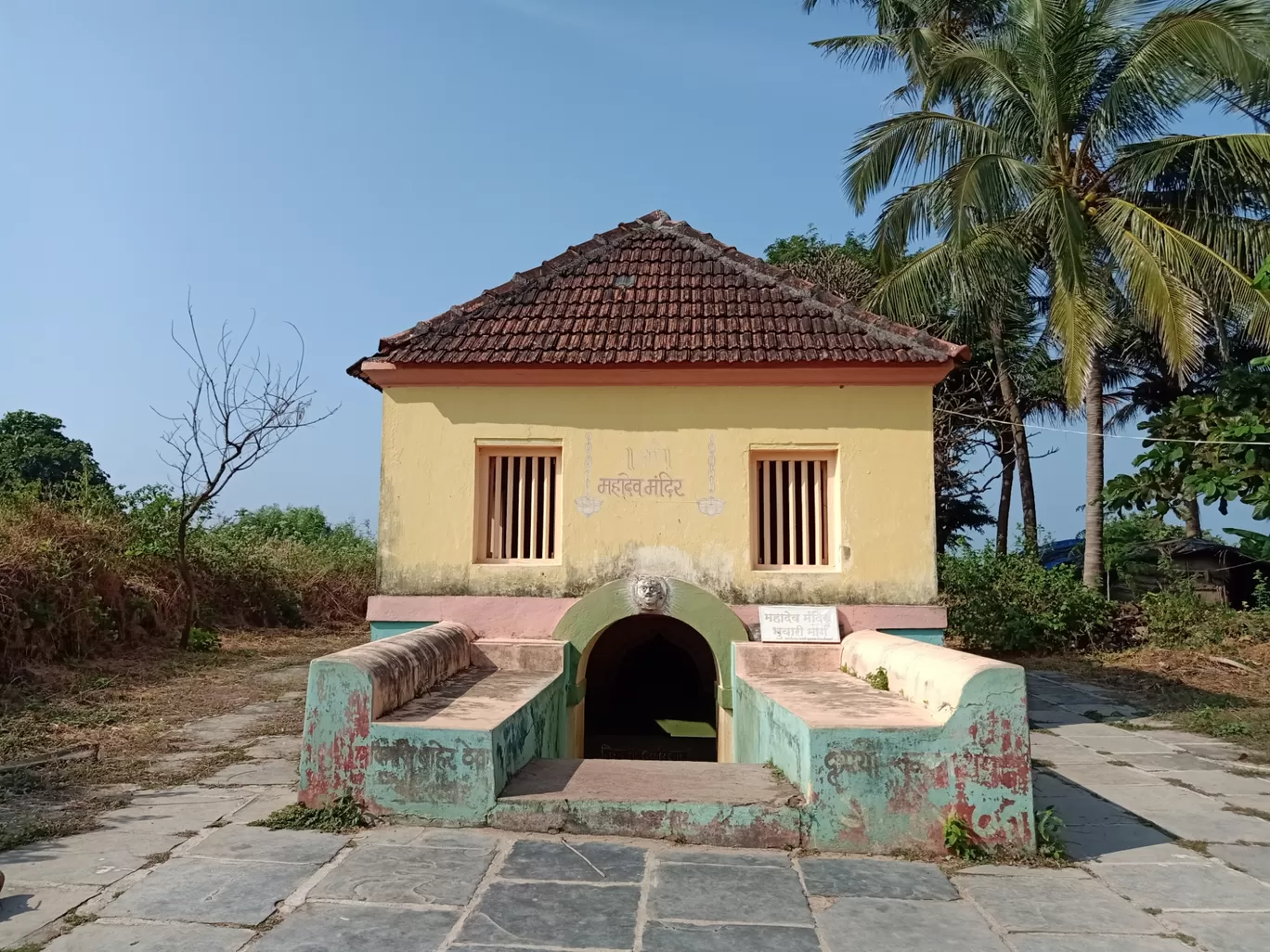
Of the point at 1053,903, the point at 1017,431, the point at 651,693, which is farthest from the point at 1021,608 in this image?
the point at 1053,903

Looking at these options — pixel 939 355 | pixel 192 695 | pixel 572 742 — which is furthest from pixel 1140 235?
pixel 192 695

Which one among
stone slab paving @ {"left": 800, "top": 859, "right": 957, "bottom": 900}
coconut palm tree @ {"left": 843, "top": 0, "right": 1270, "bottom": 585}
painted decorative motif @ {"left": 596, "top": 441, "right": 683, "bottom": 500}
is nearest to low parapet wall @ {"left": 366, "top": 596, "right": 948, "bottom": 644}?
painted decorative motif @ {"left": 596, "top": 441, "right": 683, "bottom": 500}

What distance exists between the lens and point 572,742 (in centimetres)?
787

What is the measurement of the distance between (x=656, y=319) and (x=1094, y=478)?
395 inches

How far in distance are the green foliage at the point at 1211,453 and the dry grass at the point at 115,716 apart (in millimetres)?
12028

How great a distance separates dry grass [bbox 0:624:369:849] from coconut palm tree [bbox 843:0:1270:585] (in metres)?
11.1

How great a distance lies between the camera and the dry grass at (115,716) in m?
5.57

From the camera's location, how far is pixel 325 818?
16.3 feet

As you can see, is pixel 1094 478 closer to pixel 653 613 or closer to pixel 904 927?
pixel 653 613

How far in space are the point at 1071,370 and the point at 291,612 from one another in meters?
14.6

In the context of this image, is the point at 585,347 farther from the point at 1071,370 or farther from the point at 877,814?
the point at 1071,370

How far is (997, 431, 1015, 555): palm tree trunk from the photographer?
70.4 ft

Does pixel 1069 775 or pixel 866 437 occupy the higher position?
pixel 866 437

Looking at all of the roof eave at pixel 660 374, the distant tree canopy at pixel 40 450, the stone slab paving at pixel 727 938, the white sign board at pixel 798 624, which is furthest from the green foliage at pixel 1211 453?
the distant tree canopy at pixel 40 450
